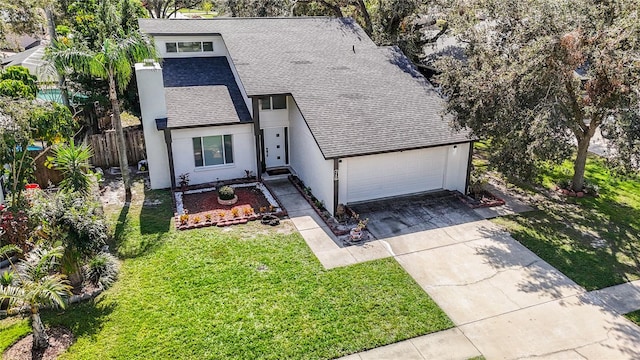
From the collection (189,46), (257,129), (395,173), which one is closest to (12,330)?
(257,129)

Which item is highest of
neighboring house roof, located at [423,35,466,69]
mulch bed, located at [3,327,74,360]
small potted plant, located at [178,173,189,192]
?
neighboring house roof, located at [423,35,466,69]

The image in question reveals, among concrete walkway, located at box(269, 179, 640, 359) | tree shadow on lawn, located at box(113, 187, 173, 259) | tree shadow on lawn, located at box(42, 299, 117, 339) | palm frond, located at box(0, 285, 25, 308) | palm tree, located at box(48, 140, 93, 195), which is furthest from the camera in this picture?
palm tree, located at box(48, 140, 93, 195)

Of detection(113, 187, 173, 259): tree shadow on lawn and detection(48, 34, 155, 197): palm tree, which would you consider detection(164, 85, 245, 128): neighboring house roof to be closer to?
detection(48, 34, 155, 197): palm tree

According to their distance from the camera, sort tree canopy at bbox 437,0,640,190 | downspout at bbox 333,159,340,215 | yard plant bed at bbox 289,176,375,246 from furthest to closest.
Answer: downspout at bbox 333,159,340,215
yard plant bed at bbox 289,176,375,246
tree canopy at bbox 437,0,640,190

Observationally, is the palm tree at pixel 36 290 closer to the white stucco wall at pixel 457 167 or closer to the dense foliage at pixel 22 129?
the dense foliage at pixel 22 129

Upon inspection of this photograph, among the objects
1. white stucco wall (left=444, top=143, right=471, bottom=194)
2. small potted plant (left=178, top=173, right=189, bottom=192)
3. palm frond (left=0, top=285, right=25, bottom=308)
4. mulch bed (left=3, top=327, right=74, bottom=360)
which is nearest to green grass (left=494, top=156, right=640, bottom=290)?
white stucco wall (left=444, top=143, right=471, bottom=194)

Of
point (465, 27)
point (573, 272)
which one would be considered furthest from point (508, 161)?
point (465, 27)

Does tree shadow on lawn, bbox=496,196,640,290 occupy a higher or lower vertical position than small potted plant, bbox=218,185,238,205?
lower
